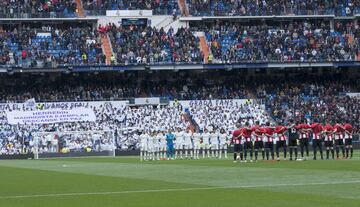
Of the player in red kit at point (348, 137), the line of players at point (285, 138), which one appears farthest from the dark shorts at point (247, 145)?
the player in red kit at point (348, 137)

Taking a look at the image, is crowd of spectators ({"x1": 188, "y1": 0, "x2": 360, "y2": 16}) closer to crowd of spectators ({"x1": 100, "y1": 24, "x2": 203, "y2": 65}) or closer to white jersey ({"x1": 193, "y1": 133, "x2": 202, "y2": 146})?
crowd of spectators ({"x1": 100, "y1": 24, "x2": 203, "y2": 65})

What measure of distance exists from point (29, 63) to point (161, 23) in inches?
545

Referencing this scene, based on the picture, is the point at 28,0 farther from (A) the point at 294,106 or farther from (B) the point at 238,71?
(A) the point at 294,106

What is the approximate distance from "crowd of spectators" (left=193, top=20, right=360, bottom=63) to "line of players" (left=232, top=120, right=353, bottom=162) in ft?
113

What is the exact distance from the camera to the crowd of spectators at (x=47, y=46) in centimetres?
7556

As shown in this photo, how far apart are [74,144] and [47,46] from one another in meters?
12.0

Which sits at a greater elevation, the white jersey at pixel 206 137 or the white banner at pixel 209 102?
the white banner at pixel 209 102

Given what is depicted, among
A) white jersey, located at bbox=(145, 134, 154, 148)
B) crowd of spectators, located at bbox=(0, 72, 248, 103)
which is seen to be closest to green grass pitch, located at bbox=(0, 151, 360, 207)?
white jersey, located at bbox=(145, 134, 154, 148)

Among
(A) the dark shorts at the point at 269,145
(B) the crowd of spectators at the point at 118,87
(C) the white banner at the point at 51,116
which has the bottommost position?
(A) the dark shorts at the point at 269,145

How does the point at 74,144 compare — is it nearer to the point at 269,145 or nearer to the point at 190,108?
the point at 190,108

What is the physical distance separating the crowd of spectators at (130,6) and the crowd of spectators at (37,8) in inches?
67.2

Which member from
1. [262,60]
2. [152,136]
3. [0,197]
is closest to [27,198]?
[0,197]

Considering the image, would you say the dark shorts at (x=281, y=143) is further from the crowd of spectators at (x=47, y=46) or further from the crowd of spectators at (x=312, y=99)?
the crowd of spectators at (x=47, y=46)

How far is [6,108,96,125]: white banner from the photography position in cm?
7188
